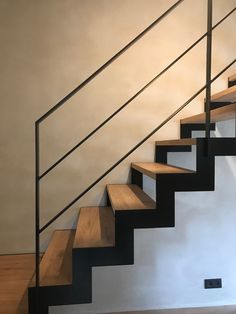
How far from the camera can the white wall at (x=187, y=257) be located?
9.29 ft

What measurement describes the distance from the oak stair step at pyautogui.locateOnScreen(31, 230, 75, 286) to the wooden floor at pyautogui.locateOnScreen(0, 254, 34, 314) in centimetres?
33

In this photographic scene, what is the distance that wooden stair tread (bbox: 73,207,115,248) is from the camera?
5.92 ft

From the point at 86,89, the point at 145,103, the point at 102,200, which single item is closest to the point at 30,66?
the point at 86,89

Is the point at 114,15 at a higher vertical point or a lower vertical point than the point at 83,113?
higher

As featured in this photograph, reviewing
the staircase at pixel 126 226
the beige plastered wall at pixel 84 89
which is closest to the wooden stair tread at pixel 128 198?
the staircase at pixel 126 226

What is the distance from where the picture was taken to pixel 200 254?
2.92m

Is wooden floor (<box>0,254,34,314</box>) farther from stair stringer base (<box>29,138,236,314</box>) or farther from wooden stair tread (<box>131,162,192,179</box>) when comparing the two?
wooden stair tread (<box>131,162,192,179</box>)

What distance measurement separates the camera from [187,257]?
114 inches

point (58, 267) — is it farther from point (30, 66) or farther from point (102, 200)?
point (30, 66)

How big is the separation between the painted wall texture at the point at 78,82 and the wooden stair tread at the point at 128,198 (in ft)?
0.95

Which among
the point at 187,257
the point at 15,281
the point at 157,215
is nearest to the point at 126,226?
the point at 157,215

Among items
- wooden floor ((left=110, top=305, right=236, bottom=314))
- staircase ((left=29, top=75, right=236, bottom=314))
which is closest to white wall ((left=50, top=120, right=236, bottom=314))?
wooden floor ((left=110, top=305, right=236, bottom=314))

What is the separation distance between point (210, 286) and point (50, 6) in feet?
9.52

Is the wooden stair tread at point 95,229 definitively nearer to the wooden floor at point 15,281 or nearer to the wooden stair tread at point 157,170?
the wooden stair tread at point 157,170
